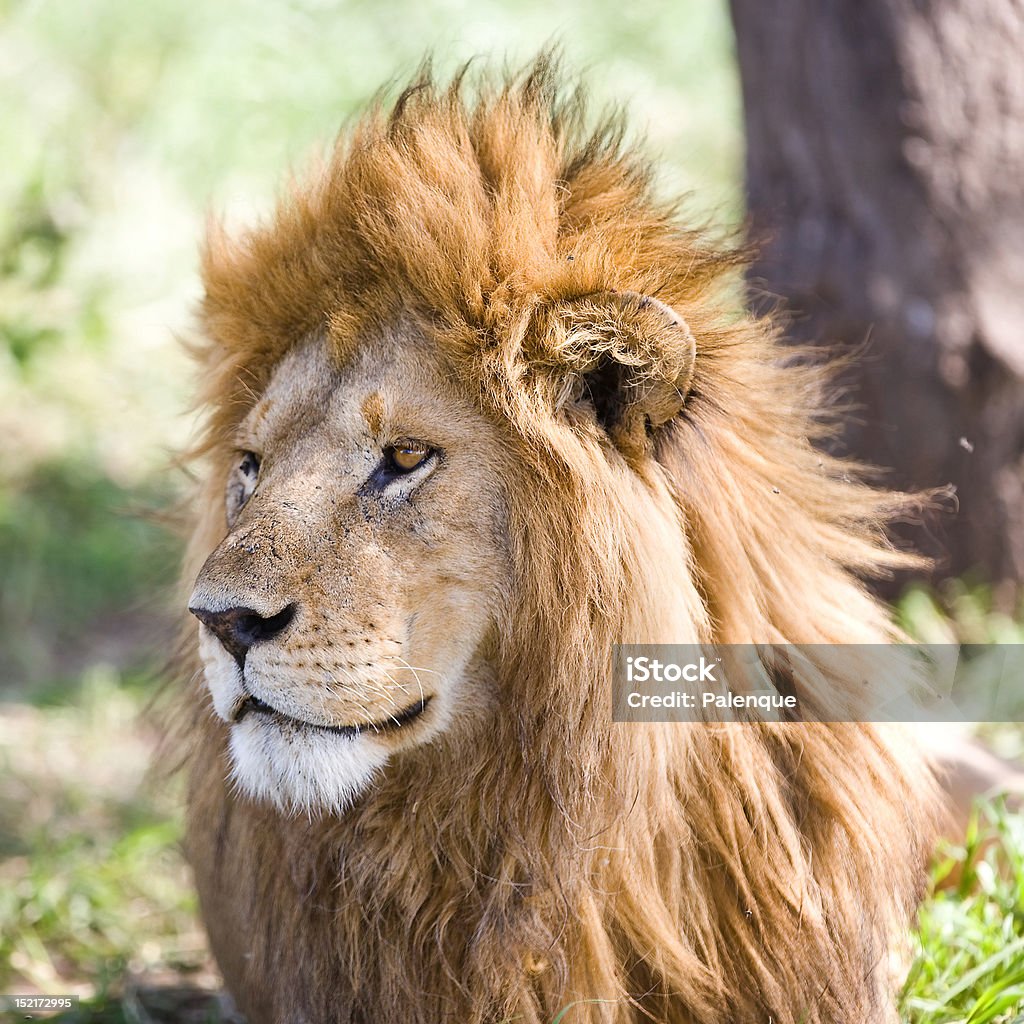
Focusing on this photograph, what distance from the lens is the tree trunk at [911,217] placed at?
11.8 feet

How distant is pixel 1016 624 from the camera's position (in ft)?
13.1

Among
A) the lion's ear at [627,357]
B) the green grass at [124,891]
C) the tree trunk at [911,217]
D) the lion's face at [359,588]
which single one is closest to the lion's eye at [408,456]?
the lion's face at [359,588]

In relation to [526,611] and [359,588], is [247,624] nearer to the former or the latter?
[359,588]

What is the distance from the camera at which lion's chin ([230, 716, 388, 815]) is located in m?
1.97

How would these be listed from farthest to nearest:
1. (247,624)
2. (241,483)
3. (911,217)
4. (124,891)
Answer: (911,217) < (124,891) < (241,483) < (247,624)

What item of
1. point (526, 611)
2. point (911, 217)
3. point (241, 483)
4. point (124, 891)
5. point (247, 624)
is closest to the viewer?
point (247, 624)

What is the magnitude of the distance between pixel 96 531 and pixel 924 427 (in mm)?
3583

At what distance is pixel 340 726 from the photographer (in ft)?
6.48

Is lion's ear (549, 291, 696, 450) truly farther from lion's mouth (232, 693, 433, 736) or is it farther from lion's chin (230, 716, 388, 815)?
lion's chin (230, 716, 388, 815)

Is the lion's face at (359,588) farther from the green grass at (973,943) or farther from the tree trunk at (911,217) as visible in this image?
the tree trunk at (911,217)

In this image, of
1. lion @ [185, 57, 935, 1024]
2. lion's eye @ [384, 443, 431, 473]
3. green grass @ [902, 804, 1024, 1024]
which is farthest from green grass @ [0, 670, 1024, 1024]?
lion's eye @ [384, 443, 431, 473]

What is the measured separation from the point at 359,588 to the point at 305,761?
280 mm

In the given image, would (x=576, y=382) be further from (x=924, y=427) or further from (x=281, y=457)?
(x=924, y=427)

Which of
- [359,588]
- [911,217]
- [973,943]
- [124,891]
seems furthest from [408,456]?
[911,217]
